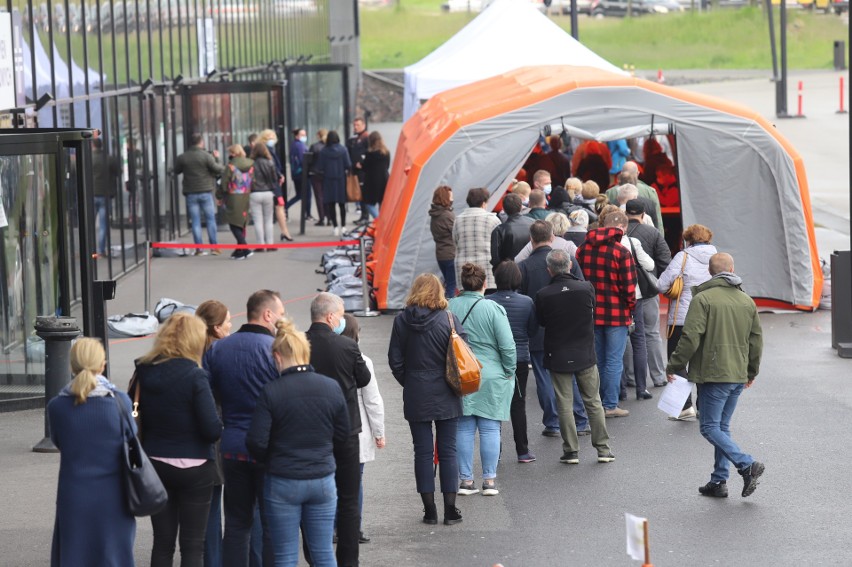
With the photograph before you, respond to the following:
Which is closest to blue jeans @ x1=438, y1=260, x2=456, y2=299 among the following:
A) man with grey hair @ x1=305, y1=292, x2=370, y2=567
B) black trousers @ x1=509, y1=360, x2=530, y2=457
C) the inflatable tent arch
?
the inflatable tent arch

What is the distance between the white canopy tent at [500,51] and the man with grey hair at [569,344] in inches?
573

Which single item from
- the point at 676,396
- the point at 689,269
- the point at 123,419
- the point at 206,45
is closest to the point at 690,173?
the point at 689,269

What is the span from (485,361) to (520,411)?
42.7 inches

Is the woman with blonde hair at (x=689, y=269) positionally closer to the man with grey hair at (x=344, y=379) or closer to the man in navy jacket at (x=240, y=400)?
the man with grey hair at (x=344, y=379)

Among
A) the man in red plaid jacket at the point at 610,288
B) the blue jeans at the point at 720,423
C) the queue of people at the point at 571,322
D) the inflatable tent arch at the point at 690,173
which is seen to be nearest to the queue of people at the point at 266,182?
the inflatable tent arch at the point at 690,173

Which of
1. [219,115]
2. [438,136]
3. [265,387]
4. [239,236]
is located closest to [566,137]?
[438,136]

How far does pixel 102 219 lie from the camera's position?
18.5m

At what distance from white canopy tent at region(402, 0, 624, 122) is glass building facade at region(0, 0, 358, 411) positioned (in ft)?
6.97

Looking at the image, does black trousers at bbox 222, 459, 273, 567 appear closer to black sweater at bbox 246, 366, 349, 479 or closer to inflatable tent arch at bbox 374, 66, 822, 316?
black sweater at bbox 246, 366, 349, 479

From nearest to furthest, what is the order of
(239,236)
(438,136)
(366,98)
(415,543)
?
(415,543) < (438,136) < (239,236) < (366,98)

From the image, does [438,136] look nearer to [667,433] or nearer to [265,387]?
[667,433]

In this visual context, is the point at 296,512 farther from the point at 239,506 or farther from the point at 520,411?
the point at 520,411

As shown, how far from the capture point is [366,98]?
189 ft

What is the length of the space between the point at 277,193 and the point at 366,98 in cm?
3660
